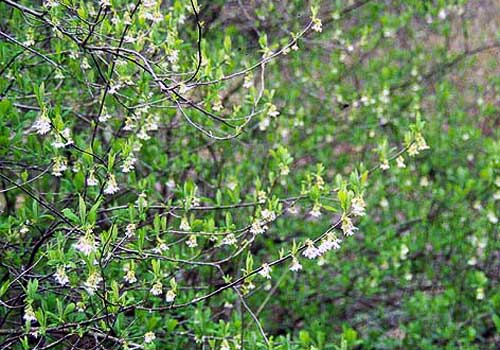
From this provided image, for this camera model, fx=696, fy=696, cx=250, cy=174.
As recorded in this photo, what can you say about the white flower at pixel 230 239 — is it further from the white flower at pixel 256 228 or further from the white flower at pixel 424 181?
the white flower at pixel 424 181

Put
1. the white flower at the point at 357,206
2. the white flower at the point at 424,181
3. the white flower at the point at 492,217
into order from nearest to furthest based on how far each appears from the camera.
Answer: the white flower at the point at 357,206, the white flower at the point at 492,217, the white flower at the point at 424,181

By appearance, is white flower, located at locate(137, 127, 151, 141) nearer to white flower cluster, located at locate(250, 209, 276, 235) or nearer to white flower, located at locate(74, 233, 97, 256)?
white flower cluster, located at locate(250, 209, 276, 235)

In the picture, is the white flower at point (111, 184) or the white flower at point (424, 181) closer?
the white flower at point (111, 184)

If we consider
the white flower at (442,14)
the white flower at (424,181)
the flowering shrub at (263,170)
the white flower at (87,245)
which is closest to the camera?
the white flower at (87,245)

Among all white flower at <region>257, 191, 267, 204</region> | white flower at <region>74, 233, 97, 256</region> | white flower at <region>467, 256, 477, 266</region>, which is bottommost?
white flower at <region>74, 233, 97, 256</region>

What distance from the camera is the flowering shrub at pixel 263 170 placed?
100.0 inches

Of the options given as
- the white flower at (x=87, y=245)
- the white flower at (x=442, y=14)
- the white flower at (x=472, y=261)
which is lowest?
the white flower at (x=87, y=245)

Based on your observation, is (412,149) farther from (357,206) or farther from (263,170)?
(263,170)

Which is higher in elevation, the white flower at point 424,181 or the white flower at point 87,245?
the white flower at point 424,181

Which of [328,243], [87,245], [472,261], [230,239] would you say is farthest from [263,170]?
[87,245]

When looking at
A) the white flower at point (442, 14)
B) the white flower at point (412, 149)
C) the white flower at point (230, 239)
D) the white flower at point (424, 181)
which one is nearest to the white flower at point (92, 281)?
the white flower at point (230, 239)

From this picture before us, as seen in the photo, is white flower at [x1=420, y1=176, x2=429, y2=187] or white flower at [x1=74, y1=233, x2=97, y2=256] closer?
white flower at [x1=74, y1=233, x2=97, y2=256]

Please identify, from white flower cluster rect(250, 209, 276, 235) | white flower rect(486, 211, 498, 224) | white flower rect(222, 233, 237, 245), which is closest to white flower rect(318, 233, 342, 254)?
white flower cluster rect(250, 209, 276, 235)

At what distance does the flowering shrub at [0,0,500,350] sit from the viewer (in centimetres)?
254
